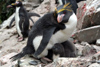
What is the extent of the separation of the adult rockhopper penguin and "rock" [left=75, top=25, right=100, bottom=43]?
27.2 inches

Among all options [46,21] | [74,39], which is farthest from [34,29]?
[74,39]

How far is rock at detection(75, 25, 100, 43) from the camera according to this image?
2.71 m

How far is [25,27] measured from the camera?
4.43 metres

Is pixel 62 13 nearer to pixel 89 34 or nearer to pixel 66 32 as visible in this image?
pixel 66 32

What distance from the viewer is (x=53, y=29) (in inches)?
81.6

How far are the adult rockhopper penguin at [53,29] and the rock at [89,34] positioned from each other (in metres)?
0.69

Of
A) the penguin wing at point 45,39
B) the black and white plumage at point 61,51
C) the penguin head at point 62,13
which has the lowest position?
the black and white plumage at point 61,51

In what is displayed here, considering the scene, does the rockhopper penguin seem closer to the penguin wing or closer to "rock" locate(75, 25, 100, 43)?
"rock" locate(75, 25, 100, 43)

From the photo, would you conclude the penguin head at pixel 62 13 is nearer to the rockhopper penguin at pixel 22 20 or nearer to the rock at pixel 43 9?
the rockhopper penguin at pixel 22 20

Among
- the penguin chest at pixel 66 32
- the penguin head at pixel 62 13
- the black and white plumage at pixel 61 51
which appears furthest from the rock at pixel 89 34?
the penguin head at pixel 62 13

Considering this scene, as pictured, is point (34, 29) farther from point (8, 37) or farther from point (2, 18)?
point (2, 18)

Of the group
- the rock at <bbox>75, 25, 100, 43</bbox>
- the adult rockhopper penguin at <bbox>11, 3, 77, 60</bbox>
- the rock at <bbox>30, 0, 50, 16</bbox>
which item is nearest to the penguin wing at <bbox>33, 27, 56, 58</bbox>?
the adult rockhopper penguin at <bbox>11, 3, 77, 60</bbox>

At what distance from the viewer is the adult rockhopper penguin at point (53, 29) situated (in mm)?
2051

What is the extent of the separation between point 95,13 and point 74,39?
675 mm
